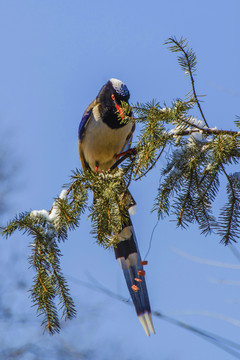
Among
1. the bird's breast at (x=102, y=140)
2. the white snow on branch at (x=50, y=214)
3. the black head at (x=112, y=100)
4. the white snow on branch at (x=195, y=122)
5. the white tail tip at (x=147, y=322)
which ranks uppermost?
the black head at (x=112, y=100)

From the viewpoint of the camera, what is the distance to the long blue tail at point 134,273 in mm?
2199

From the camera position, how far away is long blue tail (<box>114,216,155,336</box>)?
86.6 inches

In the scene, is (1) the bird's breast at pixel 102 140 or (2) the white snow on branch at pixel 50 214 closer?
(2) the white snow on branch at pixel 50 214

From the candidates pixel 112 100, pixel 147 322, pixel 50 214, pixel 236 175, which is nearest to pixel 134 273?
pixel 147 322

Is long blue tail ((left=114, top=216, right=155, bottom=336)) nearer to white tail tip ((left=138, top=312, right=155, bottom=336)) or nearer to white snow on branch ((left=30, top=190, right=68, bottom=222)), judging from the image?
white tail tip ((left=138, top=312, right=155, bottom=336))

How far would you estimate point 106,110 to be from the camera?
10.1 ft

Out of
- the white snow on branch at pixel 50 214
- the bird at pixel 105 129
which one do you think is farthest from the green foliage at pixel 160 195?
the bird at pixel 105 129

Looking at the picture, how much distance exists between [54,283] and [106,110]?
161 cm

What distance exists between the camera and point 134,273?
2350mm

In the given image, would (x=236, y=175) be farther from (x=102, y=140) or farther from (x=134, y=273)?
(x=102, y=140)

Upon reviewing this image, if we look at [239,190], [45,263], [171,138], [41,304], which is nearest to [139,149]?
[171,138]

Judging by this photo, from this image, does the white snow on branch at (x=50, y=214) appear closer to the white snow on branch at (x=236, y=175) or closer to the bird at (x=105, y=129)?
the white snow on branch at (x=236, y=175)

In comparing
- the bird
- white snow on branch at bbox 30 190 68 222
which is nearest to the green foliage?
white snow on branch at bbox 30 190 68 222

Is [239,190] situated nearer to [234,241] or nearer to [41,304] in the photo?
[234,241]
